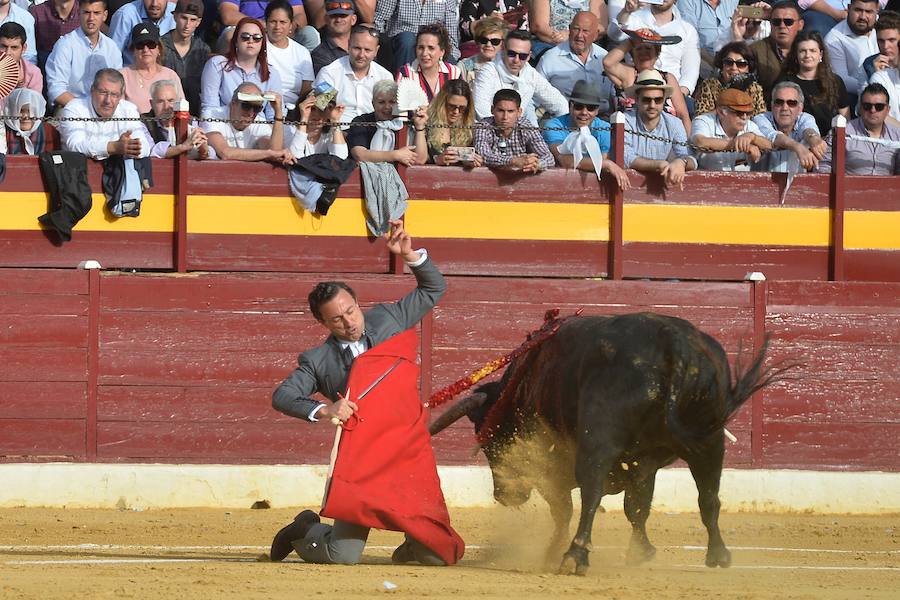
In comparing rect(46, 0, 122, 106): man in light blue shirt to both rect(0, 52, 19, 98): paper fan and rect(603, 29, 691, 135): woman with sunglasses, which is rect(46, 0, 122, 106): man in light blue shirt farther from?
rect(603, 29, 691, 135): woman with sunglasses

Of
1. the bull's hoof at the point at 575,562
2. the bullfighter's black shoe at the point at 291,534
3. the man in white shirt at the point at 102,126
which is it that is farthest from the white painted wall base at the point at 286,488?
the bull's hoof at the point at 575,562

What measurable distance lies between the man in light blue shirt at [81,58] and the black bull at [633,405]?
14.2ft

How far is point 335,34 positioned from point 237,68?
0.99 metres

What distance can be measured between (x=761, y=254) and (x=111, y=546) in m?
4.95

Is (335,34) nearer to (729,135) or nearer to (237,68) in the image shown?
(237,68)

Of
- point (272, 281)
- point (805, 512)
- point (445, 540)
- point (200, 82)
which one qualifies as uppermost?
point (200, 82)

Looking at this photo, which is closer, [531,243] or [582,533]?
[582,533]

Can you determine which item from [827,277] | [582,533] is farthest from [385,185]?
[582,533]

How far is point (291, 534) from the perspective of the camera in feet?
20.6

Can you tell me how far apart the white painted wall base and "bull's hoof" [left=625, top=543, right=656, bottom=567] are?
2.56m

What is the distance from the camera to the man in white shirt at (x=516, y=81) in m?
10.1

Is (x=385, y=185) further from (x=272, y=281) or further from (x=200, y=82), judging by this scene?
(x=200, y=82)

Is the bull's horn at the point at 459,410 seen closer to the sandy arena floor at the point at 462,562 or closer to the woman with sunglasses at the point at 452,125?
the sandy arena floor at the point at 462,562

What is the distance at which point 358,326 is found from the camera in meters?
6.04
